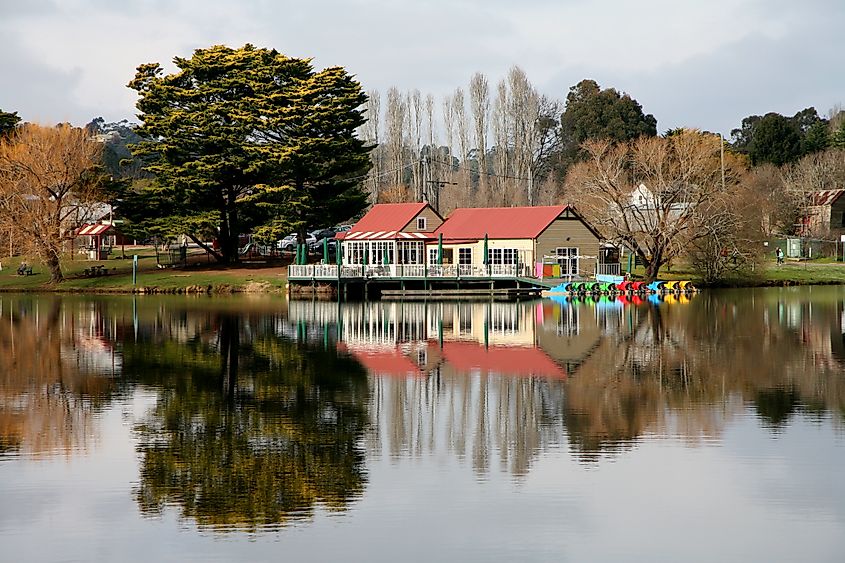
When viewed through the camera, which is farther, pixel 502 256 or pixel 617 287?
pixel 502 256

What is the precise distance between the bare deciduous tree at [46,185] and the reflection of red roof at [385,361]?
125ft

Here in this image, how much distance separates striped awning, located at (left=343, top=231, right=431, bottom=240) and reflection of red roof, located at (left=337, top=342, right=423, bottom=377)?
29.4 m

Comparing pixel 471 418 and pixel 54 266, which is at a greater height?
pixel 54 266

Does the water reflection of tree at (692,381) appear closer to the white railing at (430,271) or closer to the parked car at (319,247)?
the white railing at (430,271)

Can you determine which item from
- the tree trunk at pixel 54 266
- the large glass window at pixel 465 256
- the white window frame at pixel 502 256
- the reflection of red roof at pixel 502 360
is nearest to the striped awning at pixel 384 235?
the large glass window at pixel 465 256

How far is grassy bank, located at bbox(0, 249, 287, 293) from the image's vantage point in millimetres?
65125

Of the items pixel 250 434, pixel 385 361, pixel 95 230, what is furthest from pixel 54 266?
pixel 250 434

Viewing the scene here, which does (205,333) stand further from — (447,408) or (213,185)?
(213,185)

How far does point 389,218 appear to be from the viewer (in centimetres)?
6444

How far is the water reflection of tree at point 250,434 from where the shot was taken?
14.1m

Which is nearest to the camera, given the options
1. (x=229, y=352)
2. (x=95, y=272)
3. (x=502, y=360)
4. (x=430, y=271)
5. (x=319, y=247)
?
(x=502, y=360)

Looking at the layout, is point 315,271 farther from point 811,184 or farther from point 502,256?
point 811,184

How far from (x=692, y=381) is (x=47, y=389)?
545 inches

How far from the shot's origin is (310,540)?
12.4 metres
